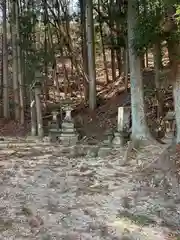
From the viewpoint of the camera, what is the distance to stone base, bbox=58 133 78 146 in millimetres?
10875

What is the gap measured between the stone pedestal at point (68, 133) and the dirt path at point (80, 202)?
7.74ft

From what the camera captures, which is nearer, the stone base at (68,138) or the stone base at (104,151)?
the stone base at (104,151)

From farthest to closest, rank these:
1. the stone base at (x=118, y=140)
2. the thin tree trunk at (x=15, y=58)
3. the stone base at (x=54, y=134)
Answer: the thin tree trunk at (x=15, y=58) < the stone base at (x=54, y=134) < the stone base at (x=118, y=140)

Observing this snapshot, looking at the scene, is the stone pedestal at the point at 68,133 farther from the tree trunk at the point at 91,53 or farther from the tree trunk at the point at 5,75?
the tree trunk at the point at 5,75

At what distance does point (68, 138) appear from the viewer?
11.0 meters

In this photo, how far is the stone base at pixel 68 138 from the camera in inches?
428

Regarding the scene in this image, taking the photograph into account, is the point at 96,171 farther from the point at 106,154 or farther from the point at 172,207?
the point at 172,207

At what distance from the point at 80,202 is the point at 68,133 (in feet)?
18.1

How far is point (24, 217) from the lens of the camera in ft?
16.5

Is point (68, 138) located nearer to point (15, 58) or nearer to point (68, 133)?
point (68, 133)

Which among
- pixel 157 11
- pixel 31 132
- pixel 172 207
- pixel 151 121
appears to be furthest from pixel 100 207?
pixel 31 132

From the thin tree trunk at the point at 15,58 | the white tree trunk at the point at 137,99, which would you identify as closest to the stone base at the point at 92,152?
the white tree trunk at the point at 137,99

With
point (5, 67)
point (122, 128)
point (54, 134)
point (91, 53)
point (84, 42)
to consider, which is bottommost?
point (54, 134)

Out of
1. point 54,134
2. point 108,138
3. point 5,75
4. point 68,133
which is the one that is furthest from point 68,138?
point 5,75
